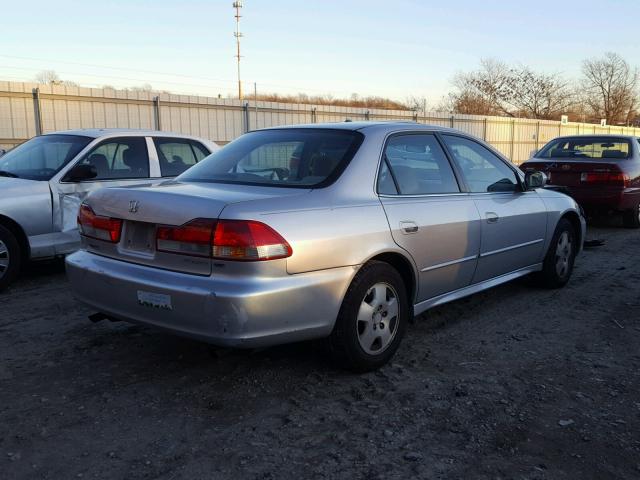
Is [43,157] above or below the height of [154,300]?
above

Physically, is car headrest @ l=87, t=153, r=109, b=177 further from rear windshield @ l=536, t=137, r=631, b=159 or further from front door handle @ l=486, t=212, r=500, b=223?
rear windshield @ l=536, t=137, r=631, b=159

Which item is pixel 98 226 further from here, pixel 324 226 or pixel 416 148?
pixel 416 148

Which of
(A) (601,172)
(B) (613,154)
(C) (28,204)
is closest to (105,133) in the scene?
(C) (28,204)

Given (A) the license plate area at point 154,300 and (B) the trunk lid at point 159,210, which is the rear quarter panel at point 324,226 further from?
(A) the license plate area at point 154,300

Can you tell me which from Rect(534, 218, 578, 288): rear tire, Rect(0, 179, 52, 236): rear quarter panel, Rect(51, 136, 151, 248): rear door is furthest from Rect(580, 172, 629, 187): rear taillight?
Rect(0, 179, 52, 236): rear quarter panel

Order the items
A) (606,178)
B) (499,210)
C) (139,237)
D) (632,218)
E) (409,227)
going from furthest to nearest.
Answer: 1. (632,218)
2. (606,178)
3. (499,210)
4. (409,227)
5. (139,237)

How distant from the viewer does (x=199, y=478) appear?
2654 mm

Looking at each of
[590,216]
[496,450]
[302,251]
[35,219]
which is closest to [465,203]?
[302,251]

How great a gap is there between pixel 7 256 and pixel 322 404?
399 centimetres

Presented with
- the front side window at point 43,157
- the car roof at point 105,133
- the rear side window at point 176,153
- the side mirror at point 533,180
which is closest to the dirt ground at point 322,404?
the side mirror at point 533,180

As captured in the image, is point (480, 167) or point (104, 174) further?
point (104, 174)

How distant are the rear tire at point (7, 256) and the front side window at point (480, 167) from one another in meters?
4.22

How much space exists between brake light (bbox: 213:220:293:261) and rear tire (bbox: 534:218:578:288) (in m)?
3.66

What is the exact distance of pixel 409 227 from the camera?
13.0 feet
